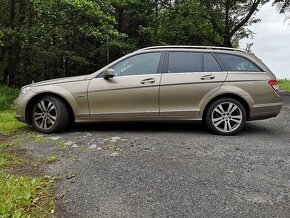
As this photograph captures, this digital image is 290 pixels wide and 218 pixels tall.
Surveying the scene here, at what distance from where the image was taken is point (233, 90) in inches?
242

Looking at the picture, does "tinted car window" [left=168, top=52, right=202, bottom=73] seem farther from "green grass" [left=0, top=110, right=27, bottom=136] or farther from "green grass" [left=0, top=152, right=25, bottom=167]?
"green grass" [left=0, top=110, right=27, bottom=136]

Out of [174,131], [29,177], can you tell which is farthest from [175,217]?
[174,131]

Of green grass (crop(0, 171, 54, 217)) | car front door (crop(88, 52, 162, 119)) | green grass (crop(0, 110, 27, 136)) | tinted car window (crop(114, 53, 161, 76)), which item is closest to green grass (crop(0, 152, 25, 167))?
green grass (crop(0, 171, 54, 217))

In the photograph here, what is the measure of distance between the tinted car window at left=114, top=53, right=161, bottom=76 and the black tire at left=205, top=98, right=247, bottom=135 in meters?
1.36

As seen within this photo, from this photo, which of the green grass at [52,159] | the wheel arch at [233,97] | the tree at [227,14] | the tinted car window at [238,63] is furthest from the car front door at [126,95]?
the tree at [227,14]

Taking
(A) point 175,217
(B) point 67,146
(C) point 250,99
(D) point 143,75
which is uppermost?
(D) point 143,75

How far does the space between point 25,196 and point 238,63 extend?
15.4 ft

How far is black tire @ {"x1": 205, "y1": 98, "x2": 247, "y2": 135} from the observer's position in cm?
616

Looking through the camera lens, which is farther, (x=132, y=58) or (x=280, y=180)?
(x=132, y=58)

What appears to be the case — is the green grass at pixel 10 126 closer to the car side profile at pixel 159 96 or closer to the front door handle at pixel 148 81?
the car side profile at pixel 159 96

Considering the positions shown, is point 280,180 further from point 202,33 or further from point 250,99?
point 202,33

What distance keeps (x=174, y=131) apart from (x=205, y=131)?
0.63 m

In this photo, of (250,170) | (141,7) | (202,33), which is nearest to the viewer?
(250,170)

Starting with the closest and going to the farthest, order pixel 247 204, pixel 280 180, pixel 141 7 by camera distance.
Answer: pixel 247 204 → pixel 280 180 → pixel 141 7
